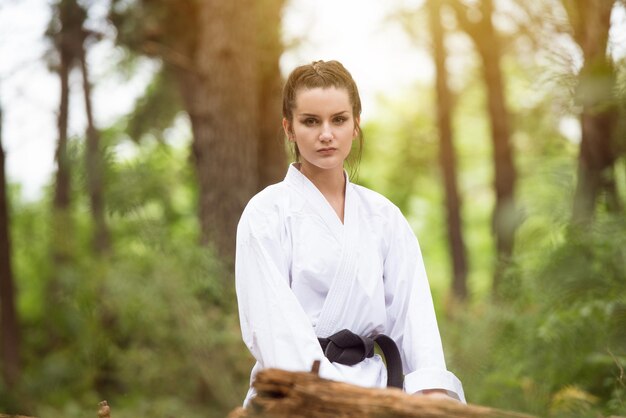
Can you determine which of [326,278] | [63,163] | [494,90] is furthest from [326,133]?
[494,90]

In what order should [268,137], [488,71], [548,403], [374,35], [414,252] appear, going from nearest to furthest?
[414,252]
[548,403]
[268,137]
[488,71]
[374,35]

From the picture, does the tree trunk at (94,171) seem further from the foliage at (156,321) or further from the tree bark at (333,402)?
the tree bark at (333,402)

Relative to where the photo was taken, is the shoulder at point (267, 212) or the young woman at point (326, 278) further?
the shoulder at point (267, 212)

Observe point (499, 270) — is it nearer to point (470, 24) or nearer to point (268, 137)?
point (268, 137)

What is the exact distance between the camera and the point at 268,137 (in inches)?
425

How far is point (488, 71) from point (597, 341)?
8746 millimetres

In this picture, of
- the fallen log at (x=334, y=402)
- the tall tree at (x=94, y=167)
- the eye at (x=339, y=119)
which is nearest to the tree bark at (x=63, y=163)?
the tall tree at (x=94, y=167)

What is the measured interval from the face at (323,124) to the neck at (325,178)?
0.09 m

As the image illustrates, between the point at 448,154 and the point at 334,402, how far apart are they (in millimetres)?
12273

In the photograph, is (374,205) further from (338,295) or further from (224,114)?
(224,114)

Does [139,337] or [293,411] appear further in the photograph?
[139,337]

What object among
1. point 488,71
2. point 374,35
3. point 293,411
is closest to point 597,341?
point 293,411

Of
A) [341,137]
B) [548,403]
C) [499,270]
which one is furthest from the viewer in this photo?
[499,270]

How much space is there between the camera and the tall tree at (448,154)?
1380cm
